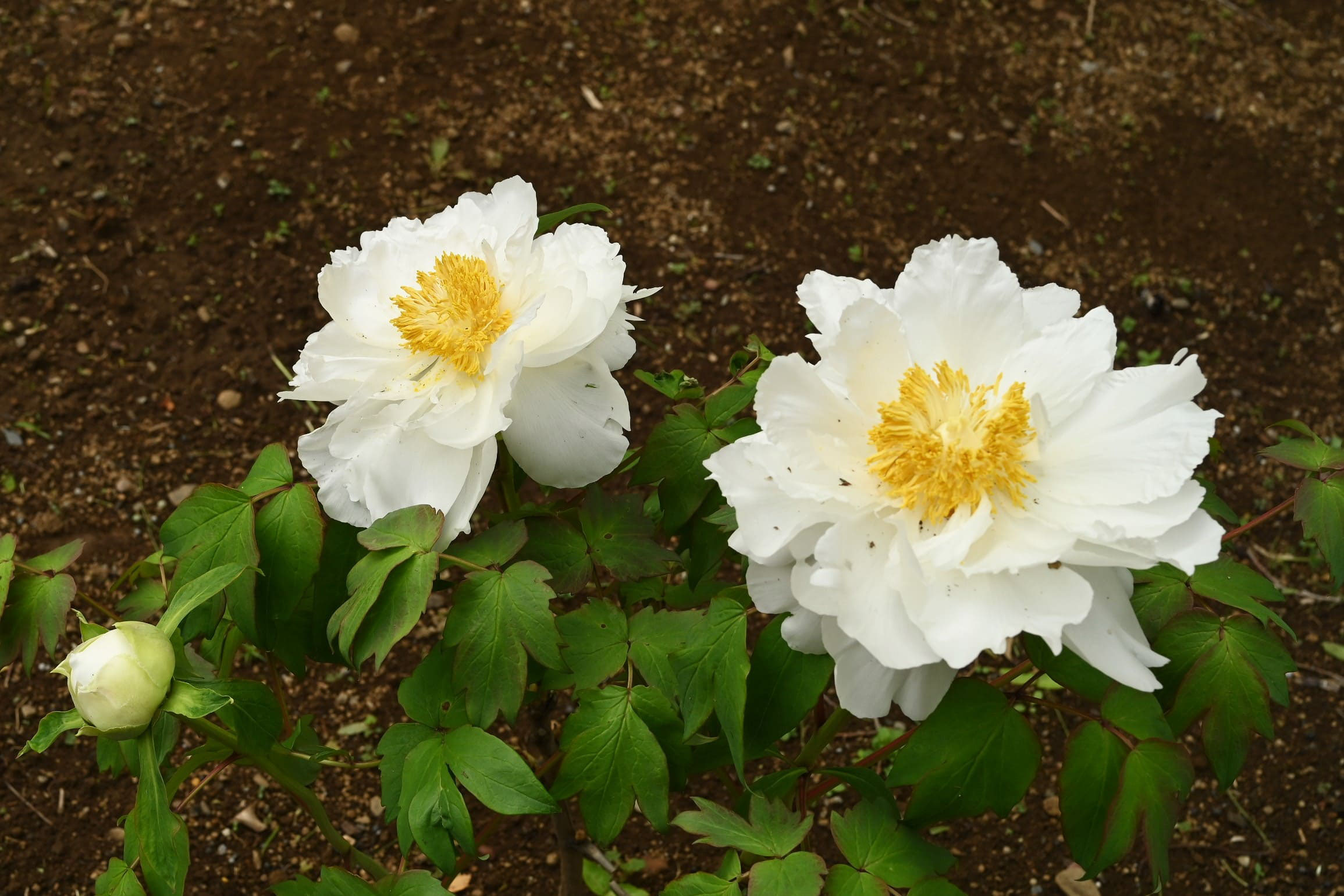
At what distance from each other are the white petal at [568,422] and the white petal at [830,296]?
0.76 feet

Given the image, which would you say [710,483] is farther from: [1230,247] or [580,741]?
[1230,247]

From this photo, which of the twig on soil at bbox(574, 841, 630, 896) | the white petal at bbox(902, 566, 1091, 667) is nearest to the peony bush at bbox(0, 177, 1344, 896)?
the white petal at bbox(902, 566, 1091, 667)

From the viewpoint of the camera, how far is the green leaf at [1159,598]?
4.20 feet

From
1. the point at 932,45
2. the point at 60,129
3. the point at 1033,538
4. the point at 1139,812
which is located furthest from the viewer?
the point at 932,45

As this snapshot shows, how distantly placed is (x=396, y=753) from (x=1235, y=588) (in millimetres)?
966

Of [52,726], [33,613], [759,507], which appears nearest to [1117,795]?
[759,507]

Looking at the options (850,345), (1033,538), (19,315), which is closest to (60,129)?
(19,315)

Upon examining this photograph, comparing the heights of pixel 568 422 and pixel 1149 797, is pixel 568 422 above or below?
above

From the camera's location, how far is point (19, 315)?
2.86 m

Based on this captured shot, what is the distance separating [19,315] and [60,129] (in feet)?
2.00

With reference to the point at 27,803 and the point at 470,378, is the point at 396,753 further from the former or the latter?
the point at 27,803

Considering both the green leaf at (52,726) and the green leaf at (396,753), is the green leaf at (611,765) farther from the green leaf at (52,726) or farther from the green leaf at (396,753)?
the green leaf at (52,726)

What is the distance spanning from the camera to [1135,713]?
4.01ft

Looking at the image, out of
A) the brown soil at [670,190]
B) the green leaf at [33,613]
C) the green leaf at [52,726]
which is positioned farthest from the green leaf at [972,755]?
the brown soil at [670,190]
